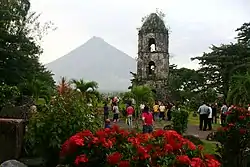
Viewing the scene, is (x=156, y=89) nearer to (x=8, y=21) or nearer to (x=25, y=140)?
(x=8, y=21)

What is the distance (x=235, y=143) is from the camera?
29.1 feet

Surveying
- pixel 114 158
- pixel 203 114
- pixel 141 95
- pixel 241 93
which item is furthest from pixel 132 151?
pixel 141 95

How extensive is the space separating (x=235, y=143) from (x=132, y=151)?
3979mm

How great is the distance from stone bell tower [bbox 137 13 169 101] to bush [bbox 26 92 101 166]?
27.8 meters

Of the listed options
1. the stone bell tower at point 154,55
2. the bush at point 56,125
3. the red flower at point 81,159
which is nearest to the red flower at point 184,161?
the red flower at point 81,159

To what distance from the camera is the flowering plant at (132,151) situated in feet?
17.1

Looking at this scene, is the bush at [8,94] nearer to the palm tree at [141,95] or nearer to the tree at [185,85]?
the palm tree at [141,95]

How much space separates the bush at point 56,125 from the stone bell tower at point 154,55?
1094 inches

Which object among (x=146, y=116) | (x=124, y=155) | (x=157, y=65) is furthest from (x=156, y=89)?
(x=124, y=155)

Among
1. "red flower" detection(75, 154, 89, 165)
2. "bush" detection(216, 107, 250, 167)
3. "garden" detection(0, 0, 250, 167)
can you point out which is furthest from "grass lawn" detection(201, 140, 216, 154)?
"red flower" detection(75, 154, 89, 165)

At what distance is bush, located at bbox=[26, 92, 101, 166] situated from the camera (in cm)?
784

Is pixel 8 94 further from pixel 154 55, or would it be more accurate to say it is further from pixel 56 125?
pixel 154 55

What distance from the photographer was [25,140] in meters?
8.67

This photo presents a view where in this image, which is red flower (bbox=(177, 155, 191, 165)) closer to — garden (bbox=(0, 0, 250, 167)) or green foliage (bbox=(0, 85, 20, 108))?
garden (bbox=(0, 0, 250, 167))
